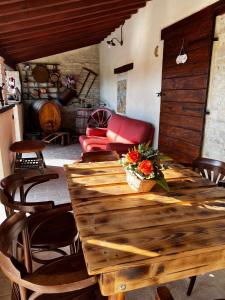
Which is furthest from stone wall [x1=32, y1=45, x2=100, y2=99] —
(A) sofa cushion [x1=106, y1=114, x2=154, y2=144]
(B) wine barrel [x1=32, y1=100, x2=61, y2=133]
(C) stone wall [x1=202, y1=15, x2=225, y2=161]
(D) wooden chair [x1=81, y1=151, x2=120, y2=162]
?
(D) wooden chair [x1=81, y1=151, x2=120, y2=162]

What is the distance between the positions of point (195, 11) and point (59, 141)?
4.64 metres

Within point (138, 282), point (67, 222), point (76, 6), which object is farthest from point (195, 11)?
point (138, 282)

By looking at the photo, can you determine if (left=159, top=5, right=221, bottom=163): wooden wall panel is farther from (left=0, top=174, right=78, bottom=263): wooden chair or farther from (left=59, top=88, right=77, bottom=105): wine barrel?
(left=59, top=88, right=77, bottom=105): wine barrel

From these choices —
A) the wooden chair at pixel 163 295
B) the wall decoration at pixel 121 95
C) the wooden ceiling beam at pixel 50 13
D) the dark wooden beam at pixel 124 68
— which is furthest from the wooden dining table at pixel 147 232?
the wall decoration at pixel 121 95

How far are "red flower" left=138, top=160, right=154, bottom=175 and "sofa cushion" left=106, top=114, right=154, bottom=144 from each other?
2.48 m

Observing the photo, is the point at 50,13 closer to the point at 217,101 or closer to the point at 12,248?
the point at 217,101

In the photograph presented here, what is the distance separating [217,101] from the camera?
2672mm

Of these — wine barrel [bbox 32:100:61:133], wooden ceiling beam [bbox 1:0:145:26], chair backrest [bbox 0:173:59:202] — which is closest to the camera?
chair backrest [bbox 0:173:59:202]

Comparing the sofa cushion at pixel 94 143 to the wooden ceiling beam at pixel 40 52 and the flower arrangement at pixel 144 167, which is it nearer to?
the flower arrangement at pixel 144 167

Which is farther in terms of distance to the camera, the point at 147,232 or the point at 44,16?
the point at 44,16

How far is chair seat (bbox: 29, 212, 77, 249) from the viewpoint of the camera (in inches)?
56.8

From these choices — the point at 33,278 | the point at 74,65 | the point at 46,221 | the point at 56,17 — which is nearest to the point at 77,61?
the point at 74,65

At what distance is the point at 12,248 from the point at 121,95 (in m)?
5.33

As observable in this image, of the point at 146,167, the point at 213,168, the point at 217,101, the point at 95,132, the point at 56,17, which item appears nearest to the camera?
the point at 146,167
